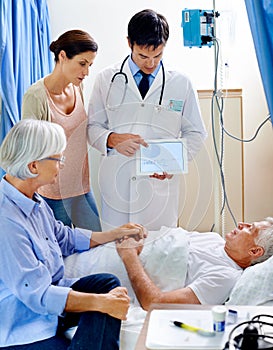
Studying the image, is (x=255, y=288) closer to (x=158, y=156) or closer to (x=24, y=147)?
(x=158, y=156)

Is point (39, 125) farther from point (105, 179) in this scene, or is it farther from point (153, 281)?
point (153, 281)

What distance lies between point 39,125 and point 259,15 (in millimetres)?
749

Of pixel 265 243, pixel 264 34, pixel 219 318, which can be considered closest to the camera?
pixel 219 318

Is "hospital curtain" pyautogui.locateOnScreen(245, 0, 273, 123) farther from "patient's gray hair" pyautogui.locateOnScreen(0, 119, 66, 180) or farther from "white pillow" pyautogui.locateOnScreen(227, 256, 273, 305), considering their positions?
"patient's gray hair" pyautogui.locateOnScreen(0, 119, 66, 180)

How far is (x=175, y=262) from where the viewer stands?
197 centimetres

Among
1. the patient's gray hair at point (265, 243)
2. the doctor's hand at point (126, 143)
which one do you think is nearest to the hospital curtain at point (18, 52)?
the doctor's hand at point (126, 143)

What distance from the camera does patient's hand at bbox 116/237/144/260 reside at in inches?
78.5

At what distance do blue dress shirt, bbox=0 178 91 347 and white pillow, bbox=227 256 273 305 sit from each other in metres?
0.57

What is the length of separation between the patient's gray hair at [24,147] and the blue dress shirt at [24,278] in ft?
0.21

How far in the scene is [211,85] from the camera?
10.1ft

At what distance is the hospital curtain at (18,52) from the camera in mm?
2304

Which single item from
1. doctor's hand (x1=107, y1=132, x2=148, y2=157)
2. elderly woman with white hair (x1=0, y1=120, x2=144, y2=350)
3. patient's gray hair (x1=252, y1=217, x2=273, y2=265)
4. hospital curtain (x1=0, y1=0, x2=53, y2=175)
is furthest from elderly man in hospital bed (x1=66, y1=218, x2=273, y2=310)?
hospital curtain (x1=0, y1=0, x2=53, y2=175)

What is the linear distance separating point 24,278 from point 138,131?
0.84m

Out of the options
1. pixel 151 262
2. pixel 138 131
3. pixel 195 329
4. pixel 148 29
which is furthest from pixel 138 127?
pixel 195 329
